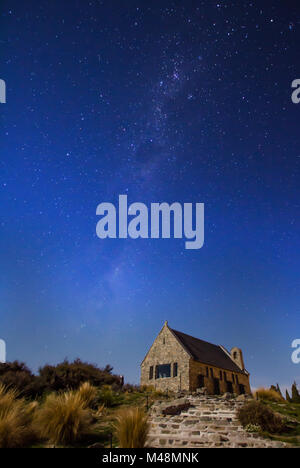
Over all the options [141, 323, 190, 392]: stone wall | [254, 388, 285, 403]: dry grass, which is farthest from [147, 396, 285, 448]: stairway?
[141, 323, 190, 392]: stone wall

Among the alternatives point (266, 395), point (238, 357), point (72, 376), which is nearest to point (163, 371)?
point (266, 395)

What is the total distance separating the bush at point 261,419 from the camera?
11289 millimetres

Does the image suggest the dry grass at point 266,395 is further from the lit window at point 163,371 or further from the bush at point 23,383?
the bush at point 23,383

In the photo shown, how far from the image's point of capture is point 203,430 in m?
11.1

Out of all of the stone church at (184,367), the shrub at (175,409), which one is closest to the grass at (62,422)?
the shrub at (175,409)

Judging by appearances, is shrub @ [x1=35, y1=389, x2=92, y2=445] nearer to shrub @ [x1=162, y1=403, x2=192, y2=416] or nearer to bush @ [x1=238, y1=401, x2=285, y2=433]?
shrub @ [x1=162, y1=403, x2=192, y2=416]

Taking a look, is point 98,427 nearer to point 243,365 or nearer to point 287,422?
point 287,422

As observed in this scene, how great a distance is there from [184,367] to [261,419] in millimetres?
16086

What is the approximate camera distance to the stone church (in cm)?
2688

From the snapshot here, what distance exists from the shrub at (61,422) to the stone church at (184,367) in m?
18.9

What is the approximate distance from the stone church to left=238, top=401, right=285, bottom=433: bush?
14.4 m

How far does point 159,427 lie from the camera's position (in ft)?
37.9

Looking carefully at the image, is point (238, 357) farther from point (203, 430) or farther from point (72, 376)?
point (203, 430)
